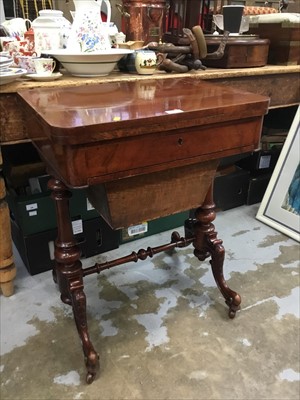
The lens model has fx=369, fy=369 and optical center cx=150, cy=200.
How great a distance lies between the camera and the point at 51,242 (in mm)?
1436

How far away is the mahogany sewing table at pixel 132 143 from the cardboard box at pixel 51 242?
310 millimetres

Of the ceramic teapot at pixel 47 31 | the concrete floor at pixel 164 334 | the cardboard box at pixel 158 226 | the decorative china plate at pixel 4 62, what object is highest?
the ceramic teapot at pixel 47 31

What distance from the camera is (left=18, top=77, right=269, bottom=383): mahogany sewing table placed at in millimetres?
748

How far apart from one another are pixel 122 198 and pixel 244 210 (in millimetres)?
1175

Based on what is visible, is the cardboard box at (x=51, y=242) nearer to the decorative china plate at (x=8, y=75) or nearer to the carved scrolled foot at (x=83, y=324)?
the carved scrolled foot at (x=83, y=324)

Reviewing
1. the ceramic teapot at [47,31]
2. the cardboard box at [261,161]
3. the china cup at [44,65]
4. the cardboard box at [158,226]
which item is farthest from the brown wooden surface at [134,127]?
the cardboard box at [261,161]

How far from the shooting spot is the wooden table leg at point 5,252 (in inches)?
47.2

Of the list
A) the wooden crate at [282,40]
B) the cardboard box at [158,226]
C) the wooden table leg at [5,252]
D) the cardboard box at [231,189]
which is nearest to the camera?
the wooden table leg at [5,252]

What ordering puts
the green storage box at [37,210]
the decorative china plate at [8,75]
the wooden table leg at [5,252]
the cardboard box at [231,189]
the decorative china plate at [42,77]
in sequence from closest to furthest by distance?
1. the decorative china plate at [8,75]
2. the decorative china plate at [42,77]
3. the wooden table leg at [5,252]
4. the green storage box at [37,210]
5. the cardboard box at [231,189]

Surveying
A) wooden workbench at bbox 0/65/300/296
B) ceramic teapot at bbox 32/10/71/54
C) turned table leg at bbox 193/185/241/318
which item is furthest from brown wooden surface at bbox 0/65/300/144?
turned table leg at bbox 193/185/241/318

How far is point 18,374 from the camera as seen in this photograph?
1058mm

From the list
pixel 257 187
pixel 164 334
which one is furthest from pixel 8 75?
pixel 257 187

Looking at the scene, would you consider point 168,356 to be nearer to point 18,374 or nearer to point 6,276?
point 18,374

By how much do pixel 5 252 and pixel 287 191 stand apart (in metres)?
1.28
